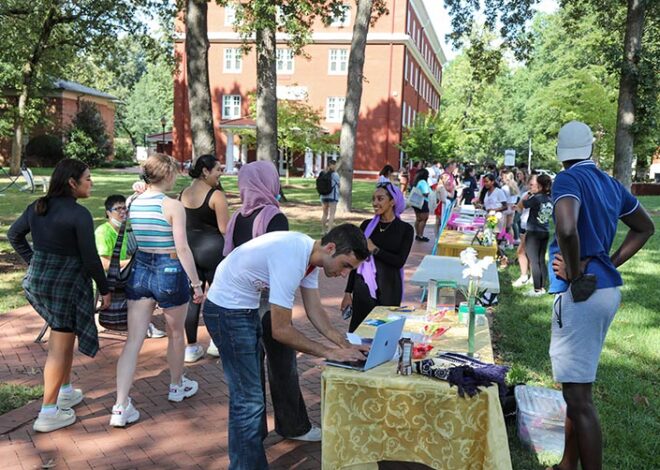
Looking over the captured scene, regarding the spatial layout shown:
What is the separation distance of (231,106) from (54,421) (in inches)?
1795

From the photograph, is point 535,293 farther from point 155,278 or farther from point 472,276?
point 155,278

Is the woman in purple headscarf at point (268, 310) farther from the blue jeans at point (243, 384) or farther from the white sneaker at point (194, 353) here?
the white sneaker at point (194, 353)

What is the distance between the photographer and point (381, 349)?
11.2 feet

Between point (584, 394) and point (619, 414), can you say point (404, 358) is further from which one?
point (619, 414)

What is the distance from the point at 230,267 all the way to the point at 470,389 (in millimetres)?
1420

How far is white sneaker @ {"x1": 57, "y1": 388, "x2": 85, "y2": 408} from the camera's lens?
16.0 ft

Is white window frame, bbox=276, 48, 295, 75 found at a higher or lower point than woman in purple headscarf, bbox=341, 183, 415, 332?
higher

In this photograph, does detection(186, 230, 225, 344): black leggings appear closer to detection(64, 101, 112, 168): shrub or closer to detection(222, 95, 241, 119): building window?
detection(64, 101, 112, 168): shrub

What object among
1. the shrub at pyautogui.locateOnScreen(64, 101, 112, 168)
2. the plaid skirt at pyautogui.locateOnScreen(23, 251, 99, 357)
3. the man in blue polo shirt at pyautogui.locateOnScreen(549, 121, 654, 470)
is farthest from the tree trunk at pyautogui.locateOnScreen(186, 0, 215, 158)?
the shrub at pyautogui.locateOnScreen(64, 101, 112, 168)

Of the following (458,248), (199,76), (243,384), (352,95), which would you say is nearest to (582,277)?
(243,384)

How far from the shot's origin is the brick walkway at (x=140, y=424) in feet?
13.6

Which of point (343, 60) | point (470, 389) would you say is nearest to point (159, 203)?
point (470, 389)

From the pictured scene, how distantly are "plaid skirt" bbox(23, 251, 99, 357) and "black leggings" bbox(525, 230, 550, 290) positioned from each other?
6.72 metres

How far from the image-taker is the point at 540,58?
60.7 meters
